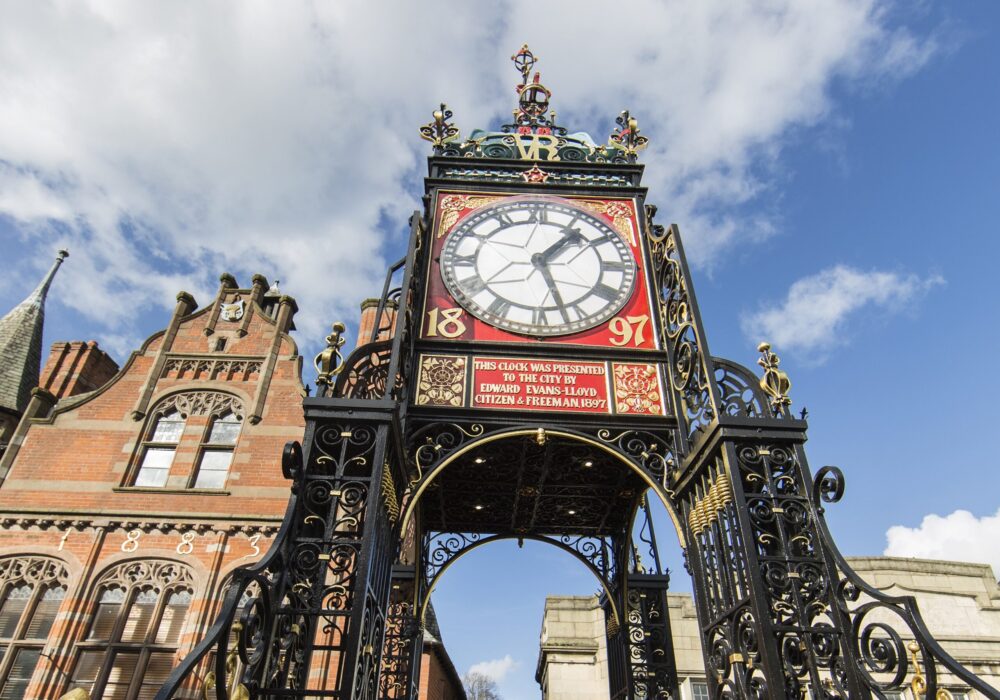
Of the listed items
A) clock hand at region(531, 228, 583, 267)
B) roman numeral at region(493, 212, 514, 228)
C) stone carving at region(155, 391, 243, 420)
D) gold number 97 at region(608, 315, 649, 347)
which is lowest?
gold number 97 at region(608, 315, 649, 347)

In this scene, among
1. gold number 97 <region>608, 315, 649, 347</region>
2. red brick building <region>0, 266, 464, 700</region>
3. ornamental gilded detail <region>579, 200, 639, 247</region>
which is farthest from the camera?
red brick building <region>0, 266, 464, 700</region>

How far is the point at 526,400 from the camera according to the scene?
614 cm

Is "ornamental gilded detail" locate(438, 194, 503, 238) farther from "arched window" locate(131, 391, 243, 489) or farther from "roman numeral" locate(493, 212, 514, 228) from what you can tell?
"arched window" locate(131, 391, 243, 489)

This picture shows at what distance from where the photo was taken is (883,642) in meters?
4.07

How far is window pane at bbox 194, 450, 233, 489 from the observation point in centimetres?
1288

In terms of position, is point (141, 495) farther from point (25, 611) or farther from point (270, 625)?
point (270, 625)

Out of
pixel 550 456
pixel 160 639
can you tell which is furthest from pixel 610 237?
pixel 160 639

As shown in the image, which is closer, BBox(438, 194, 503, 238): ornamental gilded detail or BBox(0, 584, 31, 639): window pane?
BBox(438, 194, 503, 238): ornamental gilded detail

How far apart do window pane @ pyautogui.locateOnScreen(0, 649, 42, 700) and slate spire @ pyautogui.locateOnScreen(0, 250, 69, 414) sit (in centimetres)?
723

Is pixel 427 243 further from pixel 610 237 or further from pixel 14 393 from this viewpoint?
pixel 14 393

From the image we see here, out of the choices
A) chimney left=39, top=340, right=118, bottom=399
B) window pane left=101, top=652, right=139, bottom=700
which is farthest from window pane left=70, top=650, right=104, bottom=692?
chimney left=39, top=340, right=118, bottom=399

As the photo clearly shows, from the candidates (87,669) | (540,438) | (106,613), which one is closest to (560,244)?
(540,438)

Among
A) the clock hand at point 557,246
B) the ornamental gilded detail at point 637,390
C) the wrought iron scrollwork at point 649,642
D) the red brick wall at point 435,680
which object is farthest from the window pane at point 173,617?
the ornamental gilded detail at point 637,390

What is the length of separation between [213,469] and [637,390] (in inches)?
394
